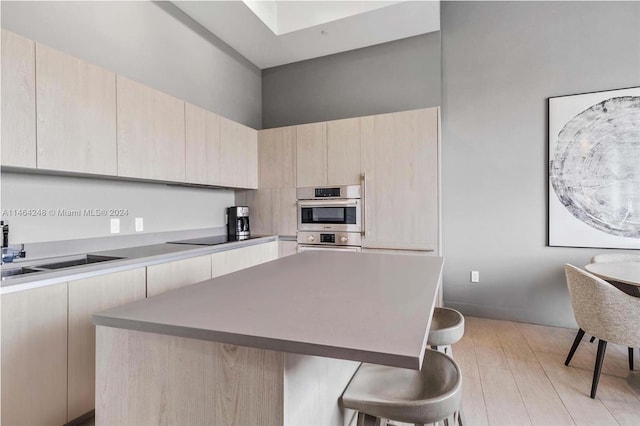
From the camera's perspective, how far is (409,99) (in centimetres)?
353

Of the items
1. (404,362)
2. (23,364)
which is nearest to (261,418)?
(404,362)

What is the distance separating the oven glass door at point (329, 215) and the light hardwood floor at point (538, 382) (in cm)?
148

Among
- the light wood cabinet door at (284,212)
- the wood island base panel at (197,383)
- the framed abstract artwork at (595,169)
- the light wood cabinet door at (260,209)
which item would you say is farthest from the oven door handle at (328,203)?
the wood island base panel at (197,383)

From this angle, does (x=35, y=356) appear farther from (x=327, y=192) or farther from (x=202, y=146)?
(x=327, y=192)

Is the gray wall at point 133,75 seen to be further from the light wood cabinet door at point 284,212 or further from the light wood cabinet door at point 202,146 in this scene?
the light wood cabinet door at point 284,212

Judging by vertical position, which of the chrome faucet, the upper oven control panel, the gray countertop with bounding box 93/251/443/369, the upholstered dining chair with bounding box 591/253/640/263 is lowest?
the upholstered dining chair with bounding box 591/253/640/263

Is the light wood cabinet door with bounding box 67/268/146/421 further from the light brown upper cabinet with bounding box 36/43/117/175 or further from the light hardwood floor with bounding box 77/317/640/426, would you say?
the light brown upper cabinet with bounding box 36/43/117/175

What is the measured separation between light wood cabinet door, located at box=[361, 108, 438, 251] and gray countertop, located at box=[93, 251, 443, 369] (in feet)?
5.01

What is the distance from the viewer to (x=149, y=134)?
91.4 inches

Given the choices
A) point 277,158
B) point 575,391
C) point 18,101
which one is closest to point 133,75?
point 18,101

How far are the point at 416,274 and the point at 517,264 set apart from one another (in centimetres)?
236

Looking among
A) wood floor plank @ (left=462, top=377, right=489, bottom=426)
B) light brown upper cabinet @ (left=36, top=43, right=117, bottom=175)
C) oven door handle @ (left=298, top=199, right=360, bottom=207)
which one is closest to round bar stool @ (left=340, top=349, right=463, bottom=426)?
wood floor plank @ (left=462, top=377, right=489, bottom=426)

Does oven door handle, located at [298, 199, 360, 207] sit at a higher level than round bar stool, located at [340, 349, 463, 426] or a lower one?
higher

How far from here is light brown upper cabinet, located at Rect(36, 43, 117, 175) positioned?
173 centimetres
